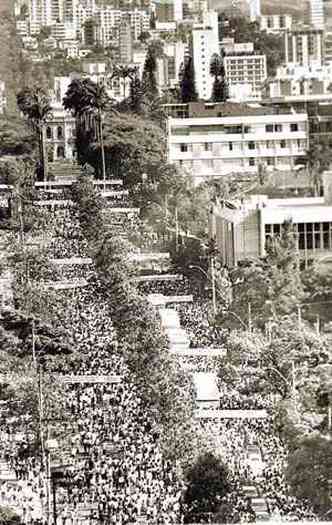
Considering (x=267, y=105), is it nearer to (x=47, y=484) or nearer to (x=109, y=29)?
(x=109, y=29)

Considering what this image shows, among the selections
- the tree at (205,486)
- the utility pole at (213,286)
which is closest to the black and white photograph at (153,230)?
the utility pole at (213,286)

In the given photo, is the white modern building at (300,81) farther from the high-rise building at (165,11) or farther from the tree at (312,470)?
the tree at (312,470)

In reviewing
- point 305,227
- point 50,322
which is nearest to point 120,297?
point 50,322

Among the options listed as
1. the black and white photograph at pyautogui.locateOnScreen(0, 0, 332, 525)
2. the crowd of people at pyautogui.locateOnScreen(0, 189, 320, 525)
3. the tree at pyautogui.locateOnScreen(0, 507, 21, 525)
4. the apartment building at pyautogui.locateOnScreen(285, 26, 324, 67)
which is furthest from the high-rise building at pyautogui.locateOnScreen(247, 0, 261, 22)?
the tree at pyautogui.locateOnScreen(0, 507, 21, 525)

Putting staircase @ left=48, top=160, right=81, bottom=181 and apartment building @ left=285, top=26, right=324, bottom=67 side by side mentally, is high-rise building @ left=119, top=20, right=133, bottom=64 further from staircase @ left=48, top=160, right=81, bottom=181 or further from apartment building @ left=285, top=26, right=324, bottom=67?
apartment building @ left=285, top=26, right=324, bottom=67

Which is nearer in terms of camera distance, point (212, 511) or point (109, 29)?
point (212, 511)

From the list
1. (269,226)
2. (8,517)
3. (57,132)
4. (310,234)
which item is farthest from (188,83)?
(8,517)
